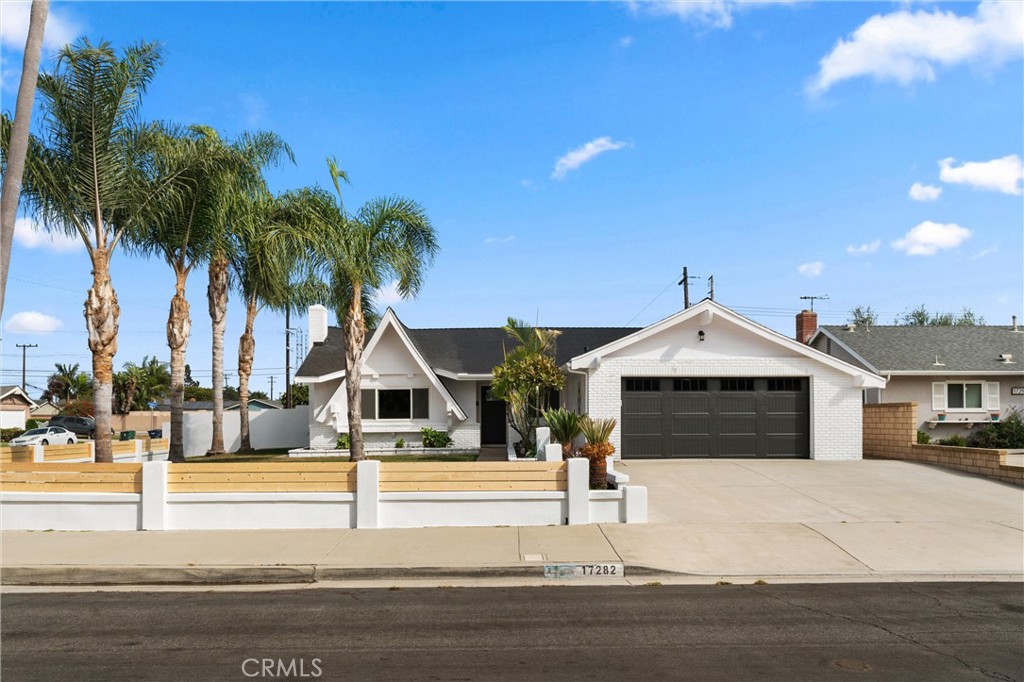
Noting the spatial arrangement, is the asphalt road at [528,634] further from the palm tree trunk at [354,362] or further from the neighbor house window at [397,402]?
the neighbor house window at [397,402]

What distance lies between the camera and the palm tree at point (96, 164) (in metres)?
13.9

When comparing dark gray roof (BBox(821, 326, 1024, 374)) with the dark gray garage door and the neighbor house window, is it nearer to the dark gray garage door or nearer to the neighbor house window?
the dark gray garage door

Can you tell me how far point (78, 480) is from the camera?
11.7 meters

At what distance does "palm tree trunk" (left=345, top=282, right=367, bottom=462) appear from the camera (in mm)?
18203

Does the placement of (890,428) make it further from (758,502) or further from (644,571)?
(644,571)

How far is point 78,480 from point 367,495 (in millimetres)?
4722

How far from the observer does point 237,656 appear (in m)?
6.13

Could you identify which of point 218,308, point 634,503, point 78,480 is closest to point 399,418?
point 218,308

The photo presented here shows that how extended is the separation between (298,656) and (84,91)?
41.3 ft

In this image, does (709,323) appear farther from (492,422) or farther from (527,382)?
(492,422)

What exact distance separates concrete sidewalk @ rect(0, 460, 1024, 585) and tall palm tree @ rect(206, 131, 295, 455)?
10432 millimetres

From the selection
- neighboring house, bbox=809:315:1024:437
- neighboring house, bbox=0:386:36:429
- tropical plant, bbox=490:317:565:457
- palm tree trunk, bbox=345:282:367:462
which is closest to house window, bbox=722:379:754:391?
tropical plant, bbox=490:317:565:457

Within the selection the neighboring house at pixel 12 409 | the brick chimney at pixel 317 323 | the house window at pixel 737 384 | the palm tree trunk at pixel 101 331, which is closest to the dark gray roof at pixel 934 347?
the house window at pixel 737 384

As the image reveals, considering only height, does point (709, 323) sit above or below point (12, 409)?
above
